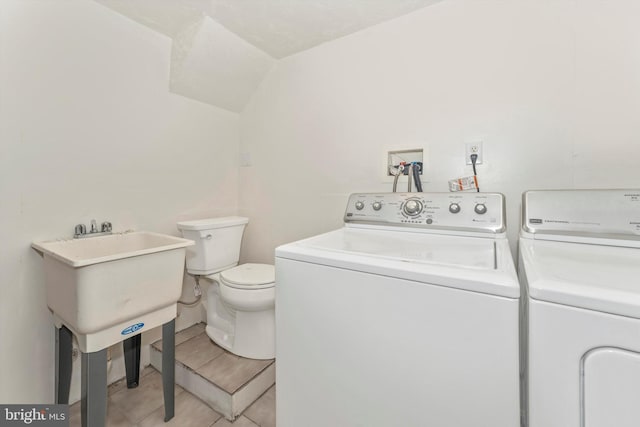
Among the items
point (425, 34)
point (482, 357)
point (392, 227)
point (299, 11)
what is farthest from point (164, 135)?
point (482, 357)

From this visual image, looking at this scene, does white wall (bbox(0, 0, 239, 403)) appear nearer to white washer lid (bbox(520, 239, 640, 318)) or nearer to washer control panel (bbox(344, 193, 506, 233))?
washer control panel (bbox(344, 193, 506, 233))

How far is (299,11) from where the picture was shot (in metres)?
1.50

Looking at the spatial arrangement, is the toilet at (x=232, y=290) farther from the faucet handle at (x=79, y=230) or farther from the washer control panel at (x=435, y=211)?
the washer control panel at (x=435, y=211)

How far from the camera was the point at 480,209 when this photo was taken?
1.13m

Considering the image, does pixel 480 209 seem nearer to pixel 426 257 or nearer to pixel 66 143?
pixel 426 257

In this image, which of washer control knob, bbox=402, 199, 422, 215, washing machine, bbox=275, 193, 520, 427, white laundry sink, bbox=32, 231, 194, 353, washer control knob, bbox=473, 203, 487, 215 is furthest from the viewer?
washer control knob, bbox=402, 199, 422, 215

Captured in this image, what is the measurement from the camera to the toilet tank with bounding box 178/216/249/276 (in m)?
1.75

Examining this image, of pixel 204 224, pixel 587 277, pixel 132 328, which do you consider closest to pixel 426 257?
pixel 587 277

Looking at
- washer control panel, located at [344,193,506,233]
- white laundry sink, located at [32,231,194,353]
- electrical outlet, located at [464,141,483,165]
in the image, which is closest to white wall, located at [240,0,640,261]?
electrical outlet, located at [464,141,483,165]

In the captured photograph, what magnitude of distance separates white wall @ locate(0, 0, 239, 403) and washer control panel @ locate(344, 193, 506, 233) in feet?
4.27

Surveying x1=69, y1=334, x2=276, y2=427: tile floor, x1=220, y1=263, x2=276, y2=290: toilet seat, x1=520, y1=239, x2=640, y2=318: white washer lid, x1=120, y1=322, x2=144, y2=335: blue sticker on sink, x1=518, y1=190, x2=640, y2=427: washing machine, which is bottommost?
x1=69, y1=334, x2=276, y2=427: tile floor

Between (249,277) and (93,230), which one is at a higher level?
(93,230)
